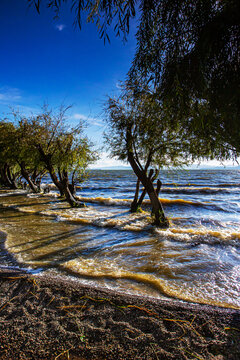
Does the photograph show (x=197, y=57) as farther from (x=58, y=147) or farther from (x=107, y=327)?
(x=58, y=147)

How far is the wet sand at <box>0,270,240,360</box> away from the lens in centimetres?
273

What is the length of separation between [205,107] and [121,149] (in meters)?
8.06

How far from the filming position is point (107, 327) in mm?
3240

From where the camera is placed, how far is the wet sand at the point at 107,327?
2.73m

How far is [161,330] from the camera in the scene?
3123mm

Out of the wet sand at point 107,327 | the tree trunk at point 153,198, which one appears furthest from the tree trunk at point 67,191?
the wet sand at point 107,327

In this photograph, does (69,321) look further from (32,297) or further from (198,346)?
(198,346)

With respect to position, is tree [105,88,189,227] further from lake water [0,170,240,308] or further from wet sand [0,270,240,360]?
wet sand [0,270,240,360]

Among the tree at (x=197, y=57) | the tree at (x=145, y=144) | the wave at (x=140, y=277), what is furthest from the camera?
the tree at (x=145, y=144)

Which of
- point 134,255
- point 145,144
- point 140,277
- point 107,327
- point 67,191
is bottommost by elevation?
point 134,255

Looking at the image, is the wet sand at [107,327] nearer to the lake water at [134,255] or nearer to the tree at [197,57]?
the lake water at [134,255]

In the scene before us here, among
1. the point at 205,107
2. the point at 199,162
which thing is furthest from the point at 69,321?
the point at 199,162

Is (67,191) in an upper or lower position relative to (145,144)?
lower

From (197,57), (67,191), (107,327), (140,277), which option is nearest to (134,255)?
(140,277)
